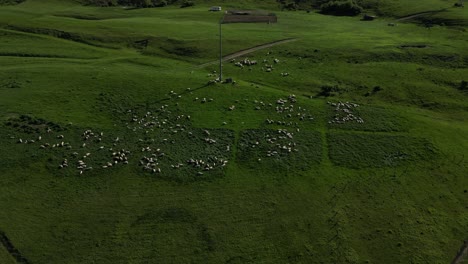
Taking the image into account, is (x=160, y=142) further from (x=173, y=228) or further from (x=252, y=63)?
(x=252, y=63)

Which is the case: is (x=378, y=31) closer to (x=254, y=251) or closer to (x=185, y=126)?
(x=185, y=126)

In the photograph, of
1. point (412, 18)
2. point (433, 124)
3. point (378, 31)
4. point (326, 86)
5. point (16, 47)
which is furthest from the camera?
point (412, 18)

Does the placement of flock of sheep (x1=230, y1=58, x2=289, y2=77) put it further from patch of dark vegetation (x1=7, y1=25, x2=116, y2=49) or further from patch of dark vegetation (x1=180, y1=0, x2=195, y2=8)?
patch of dark vegetation (x1=180, y1=0, x2=195, y2=8)

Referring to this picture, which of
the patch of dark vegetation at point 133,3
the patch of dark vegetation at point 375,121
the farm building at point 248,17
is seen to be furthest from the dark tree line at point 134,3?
the patch of dark vegetation at point 375,121

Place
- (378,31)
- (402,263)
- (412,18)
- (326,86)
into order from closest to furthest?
(402,263), (326,86), (378,31), (412,18)

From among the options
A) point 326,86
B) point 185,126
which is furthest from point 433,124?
point 185,126
